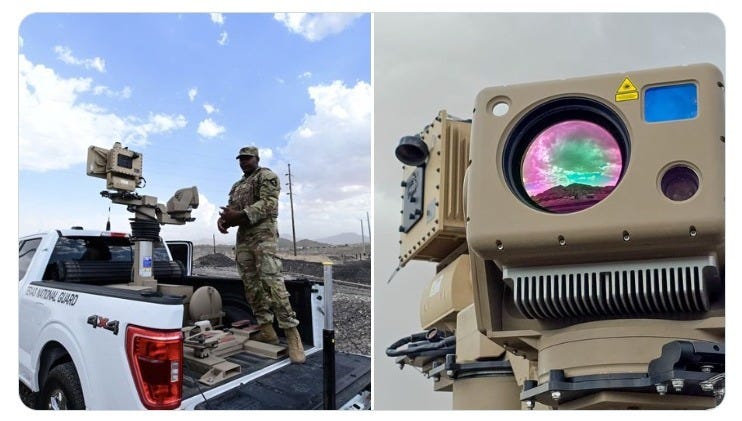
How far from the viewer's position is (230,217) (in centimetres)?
393

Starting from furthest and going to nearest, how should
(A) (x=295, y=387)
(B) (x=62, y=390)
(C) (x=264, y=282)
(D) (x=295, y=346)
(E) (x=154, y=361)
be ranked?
(C) (x=264, y=282)
(D) (x=295, y=346)
(A) (x=295, y=387)
(B) (x=62, y=390)
(E) (x=154, y=361)

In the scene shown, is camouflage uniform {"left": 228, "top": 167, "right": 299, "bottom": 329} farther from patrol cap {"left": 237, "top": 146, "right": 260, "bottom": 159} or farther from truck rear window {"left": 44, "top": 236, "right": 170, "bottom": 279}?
truck rear window {"left": 44, "top": 236, "right": 170, "bottom": 279}

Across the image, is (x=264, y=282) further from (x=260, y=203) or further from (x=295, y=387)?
(x=295, y=387)

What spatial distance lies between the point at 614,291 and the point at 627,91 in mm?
549

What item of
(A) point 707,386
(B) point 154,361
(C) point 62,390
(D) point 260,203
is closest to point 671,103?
(A) point 707,386

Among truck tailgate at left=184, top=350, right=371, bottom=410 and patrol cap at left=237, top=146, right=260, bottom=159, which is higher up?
patrol cap at left=237, top=146, right=260, bottom=159

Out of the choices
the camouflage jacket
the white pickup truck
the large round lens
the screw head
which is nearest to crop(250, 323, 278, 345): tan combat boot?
the white pickup truck

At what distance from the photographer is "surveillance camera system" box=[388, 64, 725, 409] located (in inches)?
61.2

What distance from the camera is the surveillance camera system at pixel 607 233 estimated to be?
5.10ft

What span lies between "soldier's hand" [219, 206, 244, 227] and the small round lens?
284 cm

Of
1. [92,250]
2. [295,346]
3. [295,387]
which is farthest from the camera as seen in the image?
[92,250]

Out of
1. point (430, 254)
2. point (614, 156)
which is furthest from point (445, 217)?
point (614, 156)

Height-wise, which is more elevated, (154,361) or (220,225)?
(220,225)

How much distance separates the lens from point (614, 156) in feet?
5.44
